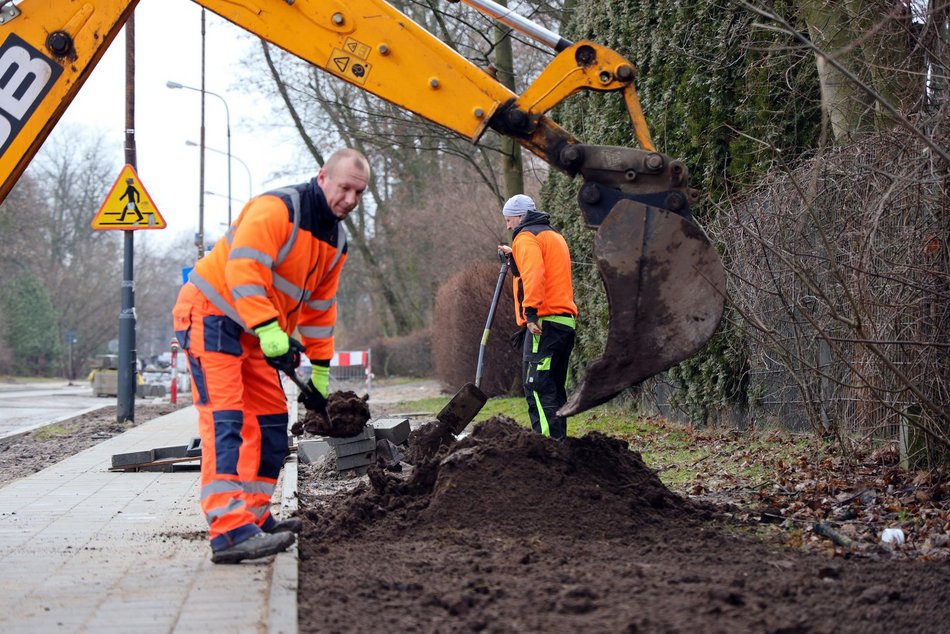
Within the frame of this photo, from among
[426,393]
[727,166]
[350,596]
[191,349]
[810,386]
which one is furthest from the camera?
[426,393]

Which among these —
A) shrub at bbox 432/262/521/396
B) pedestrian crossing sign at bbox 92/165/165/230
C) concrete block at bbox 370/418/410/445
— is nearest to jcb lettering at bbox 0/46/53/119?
concrete block at bbox 370/418/410/445

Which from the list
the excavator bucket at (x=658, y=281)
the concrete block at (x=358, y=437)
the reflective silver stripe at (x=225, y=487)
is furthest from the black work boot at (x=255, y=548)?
the concrete block at (x=358, y=437)

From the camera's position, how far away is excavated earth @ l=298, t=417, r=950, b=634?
158 inches

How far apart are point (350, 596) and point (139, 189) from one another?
1203 cm

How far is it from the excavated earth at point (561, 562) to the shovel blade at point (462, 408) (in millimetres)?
1444

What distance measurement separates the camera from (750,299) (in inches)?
347

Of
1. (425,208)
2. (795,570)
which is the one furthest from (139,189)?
(425,208)

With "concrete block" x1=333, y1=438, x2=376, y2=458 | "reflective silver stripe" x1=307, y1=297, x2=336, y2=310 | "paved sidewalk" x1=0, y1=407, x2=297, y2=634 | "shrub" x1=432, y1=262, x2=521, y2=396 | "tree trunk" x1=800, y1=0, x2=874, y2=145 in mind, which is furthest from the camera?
"shrub" x1=432, y1=262, x2=521, y2=396

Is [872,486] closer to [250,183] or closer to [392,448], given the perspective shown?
[392,448]

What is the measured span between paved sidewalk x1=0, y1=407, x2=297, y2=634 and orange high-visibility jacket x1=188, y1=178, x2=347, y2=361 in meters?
1.24

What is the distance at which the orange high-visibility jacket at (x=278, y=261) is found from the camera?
548 centimetres

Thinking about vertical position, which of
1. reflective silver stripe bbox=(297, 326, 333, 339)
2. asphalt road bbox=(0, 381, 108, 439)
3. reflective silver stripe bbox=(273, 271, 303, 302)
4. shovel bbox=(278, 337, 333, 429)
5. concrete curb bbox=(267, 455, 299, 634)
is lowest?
asphalt road bbox=(0, 381, 108, 439)

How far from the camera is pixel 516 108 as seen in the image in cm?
624

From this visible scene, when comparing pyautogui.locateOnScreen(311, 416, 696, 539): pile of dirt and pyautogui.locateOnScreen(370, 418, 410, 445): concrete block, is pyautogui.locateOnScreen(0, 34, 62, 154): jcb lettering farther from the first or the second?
pyautogui.locateOnScreen(370, 418, 410, 445): concrete block
